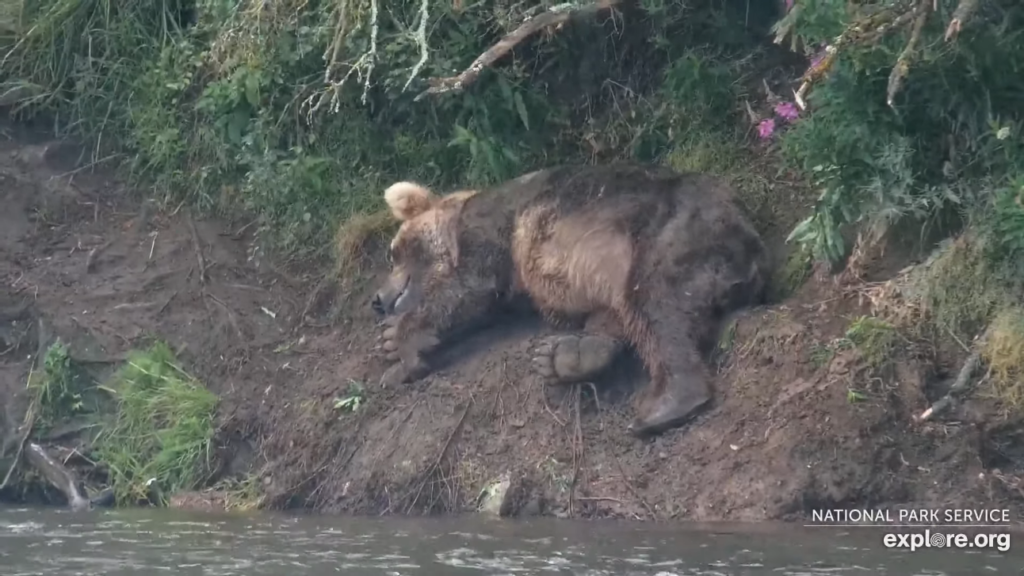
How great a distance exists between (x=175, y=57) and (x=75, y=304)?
171 centimetres

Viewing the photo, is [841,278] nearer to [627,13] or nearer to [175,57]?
[627,13]

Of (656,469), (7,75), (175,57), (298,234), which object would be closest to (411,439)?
(656,469)

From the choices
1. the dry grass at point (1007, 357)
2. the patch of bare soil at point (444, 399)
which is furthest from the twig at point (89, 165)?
the dry grass at point (1007, 357)

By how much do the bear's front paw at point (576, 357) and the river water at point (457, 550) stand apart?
0.82 m

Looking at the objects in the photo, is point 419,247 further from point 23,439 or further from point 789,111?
point 23,439

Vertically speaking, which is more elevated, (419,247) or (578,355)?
(419,247)

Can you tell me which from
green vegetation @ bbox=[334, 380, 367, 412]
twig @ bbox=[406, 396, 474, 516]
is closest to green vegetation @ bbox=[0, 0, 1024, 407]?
green vegetation @ bbox=[334, 380, 367, 412]

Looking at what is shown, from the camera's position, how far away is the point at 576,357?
767 centimetres

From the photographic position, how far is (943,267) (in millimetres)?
7129

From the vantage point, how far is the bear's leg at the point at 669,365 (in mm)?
7383

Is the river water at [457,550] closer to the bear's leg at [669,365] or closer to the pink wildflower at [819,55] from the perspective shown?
the bear's leg at [669,365]

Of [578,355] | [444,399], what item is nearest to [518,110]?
[444,399]

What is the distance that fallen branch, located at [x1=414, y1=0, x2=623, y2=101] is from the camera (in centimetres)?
842
